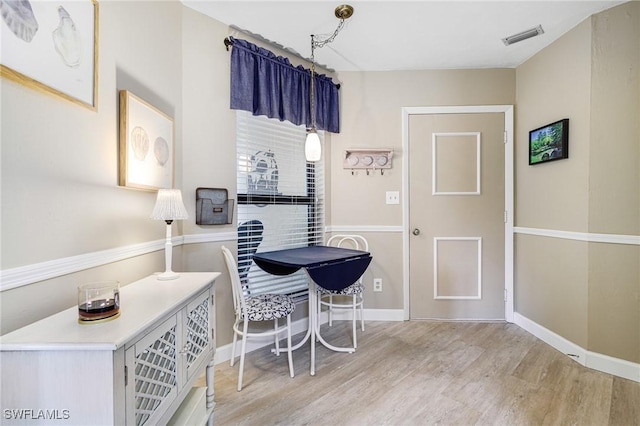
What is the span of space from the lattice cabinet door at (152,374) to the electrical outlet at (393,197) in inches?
87.3

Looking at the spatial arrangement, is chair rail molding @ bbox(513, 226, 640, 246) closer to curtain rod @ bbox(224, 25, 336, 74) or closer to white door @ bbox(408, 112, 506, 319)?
white door @ bbox(408, 112, 506, 319)

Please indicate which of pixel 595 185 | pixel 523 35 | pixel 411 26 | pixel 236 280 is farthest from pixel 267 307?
pixel 523 35

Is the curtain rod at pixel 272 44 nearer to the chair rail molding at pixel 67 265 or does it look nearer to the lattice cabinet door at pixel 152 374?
the chair rail molding at pixel 67 265

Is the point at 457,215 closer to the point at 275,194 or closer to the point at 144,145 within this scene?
the point at 275,194

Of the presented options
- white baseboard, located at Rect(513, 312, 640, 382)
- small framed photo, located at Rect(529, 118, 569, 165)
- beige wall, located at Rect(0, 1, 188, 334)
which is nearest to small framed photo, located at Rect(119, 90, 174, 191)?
beige wall, located at Rect(0, 1, 188, 334)

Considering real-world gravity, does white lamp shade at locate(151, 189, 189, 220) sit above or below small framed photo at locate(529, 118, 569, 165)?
below

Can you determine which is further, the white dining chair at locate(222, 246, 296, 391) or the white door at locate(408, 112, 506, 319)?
the white door at locate(408, 112, 506, 319)

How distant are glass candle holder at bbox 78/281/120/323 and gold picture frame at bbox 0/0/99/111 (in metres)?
0.67

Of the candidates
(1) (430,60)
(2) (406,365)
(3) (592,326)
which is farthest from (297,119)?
(3) (592,326)

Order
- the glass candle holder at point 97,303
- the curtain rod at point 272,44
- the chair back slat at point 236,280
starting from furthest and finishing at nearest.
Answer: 1. the curtain rod at point 272,44
2. the chair back slat at point 236,280
3. the glass candle holder at point 97,303

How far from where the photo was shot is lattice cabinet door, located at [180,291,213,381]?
119 centimetres

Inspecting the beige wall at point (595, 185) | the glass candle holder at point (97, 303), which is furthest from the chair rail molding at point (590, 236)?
the glass candle holder at point (97, 303)

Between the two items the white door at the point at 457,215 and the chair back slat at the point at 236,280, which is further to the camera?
the white door at the point at 457,215

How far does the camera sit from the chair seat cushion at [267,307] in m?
1.91
